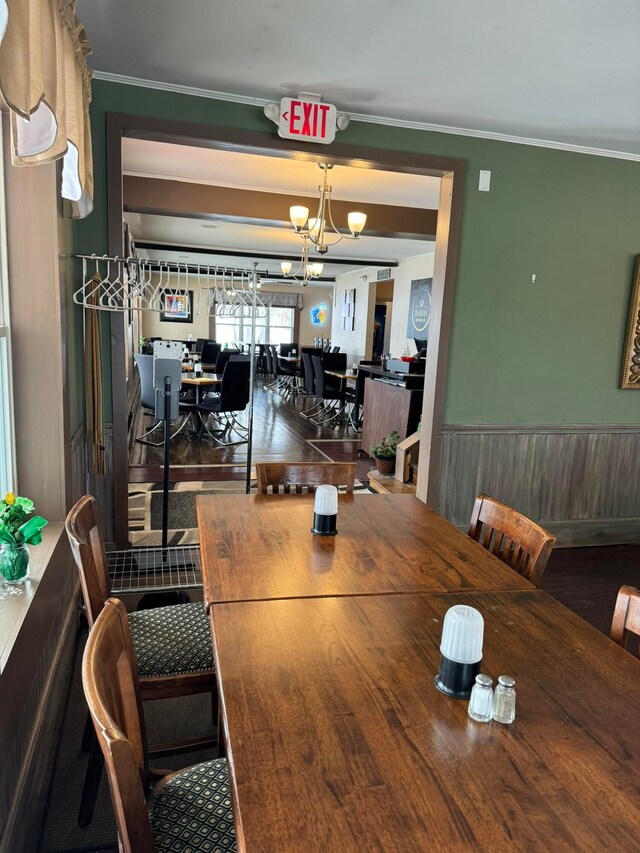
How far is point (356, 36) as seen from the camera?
7.26 ft

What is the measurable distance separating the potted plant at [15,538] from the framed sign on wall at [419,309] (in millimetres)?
7316

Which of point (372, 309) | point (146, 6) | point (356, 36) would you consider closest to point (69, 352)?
point (146, 6)

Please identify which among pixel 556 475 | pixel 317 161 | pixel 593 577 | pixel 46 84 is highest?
pixel 317 161

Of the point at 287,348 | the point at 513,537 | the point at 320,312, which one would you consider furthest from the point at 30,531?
the point at 320,312

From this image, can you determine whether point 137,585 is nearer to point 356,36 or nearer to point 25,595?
point 25,595

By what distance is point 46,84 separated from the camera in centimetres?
126

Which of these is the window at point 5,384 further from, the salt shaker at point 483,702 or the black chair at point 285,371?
the black chair at point 285,371

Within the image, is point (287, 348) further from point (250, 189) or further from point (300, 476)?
point (300, 476)

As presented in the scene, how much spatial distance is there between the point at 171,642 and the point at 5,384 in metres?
1.04

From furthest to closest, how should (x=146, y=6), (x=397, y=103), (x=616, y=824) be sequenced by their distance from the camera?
(x=397, y=103) → (x=146, y=6) → (x=616, y=824)

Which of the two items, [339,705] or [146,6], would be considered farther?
[146,6]

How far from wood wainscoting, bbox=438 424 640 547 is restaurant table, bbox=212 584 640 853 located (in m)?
2.33

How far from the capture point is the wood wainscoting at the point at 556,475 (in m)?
3.60

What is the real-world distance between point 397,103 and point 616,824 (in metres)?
2.99
